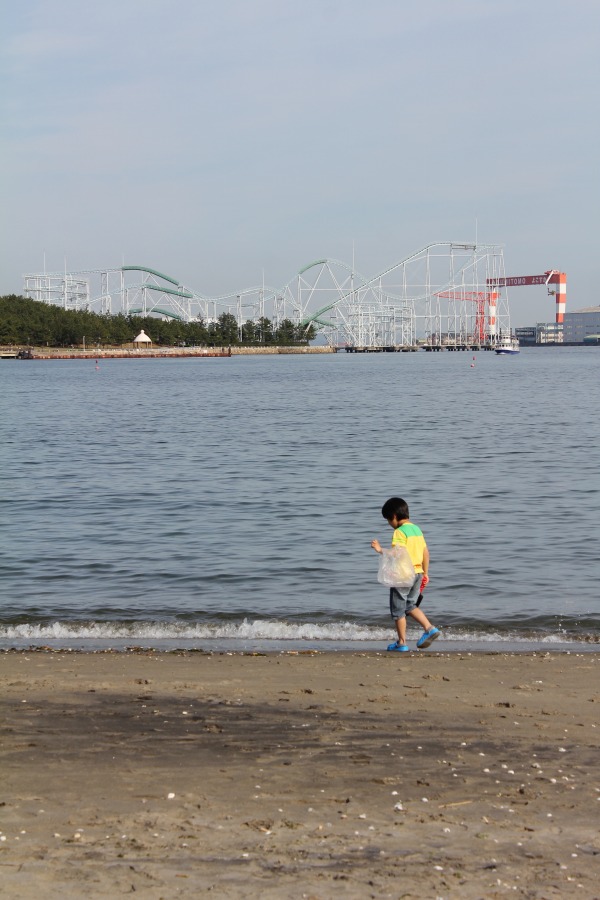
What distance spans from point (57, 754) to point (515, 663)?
3.71 m

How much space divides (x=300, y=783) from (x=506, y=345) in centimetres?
18221

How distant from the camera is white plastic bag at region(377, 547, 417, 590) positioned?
8.00 meters

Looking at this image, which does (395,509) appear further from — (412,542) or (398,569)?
(398,569)

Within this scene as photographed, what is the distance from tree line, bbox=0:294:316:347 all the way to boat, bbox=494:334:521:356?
4822 cm

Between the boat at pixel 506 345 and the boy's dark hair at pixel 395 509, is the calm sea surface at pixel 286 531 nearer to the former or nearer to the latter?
the boy's dark hair at pixel 395 509

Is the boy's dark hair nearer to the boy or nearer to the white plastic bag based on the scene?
the boy

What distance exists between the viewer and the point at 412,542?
8047mm

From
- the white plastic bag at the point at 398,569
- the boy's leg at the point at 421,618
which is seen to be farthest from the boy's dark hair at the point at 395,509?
the boy's leg at the point at 421,618

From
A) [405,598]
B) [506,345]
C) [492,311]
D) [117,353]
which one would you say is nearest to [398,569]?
[405,598]

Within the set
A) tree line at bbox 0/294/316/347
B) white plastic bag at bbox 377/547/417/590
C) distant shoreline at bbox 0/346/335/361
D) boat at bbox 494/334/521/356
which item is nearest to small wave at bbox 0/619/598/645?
white plastic bag at bbox 377/547/417/590

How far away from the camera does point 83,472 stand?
2386cm

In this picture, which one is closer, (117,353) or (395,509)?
(395,509)

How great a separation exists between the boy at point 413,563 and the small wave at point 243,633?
38.3 inches

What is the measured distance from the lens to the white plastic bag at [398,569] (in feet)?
26.2
